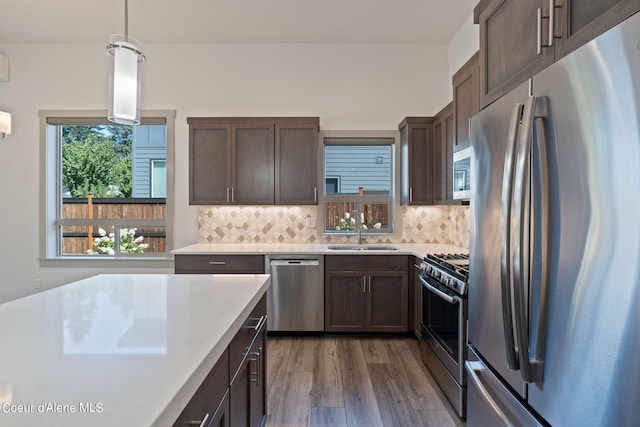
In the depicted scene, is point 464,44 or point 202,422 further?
point 464,44

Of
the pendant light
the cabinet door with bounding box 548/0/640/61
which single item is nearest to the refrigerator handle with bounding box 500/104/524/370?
the cabinet door with bounding box 548/0/640/61

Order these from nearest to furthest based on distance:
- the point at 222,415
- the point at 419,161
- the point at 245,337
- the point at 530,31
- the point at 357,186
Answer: the point at 222,415 < the point at 530,31 < the point at 245,337 < the point at 419,161 < the point at 357,186

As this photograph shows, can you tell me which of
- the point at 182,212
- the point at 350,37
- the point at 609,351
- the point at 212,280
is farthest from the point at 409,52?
the point at 609,351

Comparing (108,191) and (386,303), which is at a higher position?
(108,191)

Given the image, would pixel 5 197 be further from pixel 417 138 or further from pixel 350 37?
pixel 417 138

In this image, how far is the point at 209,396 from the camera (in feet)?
3.25

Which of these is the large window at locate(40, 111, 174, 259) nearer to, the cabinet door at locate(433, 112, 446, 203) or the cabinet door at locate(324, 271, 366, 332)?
the cabinet door at locate(324, 271, 366, 332)

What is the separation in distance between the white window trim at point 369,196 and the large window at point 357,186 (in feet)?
0.04

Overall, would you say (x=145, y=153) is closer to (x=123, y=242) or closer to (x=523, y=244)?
(x=123, y=242)

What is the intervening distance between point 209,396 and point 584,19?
1.50 m

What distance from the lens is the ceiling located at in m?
3.28

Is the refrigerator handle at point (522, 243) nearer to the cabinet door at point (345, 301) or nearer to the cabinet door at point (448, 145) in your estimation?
the cabinet door at point (448, 145)

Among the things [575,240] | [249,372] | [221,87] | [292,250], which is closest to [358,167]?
[292,250]

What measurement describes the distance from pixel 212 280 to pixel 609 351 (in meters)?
1.61
